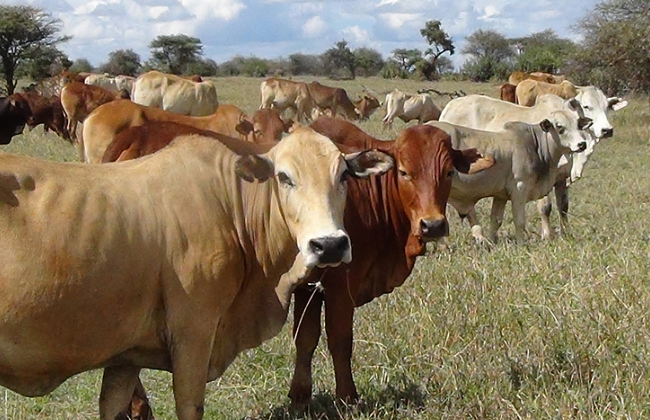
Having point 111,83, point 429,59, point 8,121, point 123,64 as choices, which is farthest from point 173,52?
point 8,121

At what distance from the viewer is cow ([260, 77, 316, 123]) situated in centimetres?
2538

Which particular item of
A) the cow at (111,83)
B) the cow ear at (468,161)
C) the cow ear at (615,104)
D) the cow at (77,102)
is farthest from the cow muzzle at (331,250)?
the cow at (111,83)

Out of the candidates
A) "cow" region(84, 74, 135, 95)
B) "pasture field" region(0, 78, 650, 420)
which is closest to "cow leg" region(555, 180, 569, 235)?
"pasture field" region(0, 78, 650, 420)

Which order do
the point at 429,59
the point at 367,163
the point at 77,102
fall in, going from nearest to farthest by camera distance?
the point at 367,163 → the point at 77,102 → the point at 429,59

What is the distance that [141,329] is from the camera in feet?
12.8

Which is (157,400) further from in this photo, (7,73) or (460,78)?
(460,78)

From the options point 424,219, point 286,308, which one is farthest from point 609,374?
point 286,308

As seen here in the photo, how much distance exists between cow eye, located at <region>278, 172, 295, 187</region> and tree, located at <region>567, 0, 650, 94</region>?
A: 21.8 m

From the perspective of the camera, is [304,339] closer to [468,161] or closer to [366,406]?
[366,406]

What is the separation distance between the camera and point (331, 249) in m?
3.89

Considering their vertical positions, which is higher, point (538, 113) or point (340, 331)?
point (340, 331)

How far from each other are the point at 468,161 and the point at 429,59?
57.6 m

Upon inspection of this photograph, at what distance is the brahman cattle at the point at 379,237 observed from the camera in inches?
197

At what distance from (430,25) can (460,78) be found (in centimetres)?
896
